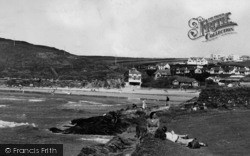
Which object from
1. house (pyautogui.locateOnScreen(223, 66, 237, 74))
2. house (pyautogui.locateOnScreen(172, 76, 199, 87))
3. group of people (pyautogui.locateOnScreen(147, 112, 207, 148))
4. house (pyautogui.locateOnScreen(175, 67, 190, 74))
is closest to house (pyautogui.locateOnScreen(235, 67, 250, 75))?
house (pyautogui.locateOnScreen(223, 66, 237, 74))

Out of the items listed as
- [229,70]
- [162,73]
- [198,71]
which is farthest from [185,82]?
[229,70]

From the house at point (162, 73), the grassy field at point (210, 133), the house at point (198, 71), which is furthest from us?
the house at point (198, 71)

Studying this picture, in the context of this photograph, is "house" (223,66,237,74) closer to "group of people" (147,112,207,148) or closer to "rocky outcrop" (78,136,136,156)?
"group of people" (147,112,207,148)

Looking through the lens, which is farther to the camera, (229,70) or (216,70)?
(229,70)

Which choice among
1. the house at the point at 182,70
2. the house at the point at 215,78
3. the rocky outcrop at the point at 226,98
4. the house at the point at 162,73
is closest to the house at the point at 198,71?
the house at the point at 182,70

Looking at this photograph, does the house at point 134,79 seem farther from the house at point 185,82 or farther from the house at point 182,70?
the house at point 182,70

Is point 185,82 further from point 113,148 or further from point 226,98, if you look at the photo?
point 113,148

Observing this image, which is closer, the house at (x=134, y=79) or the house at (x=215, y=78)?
the house at (x=215, y=78)

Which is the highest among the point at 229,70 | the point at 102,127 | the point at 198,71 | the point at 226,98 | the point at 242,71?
the point at 229,70

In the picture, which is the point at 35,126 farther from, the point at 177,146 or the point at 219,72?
the point at 219,72

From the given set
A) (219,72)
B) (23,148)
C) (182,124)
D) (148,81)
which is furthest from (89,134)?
(219,72)
